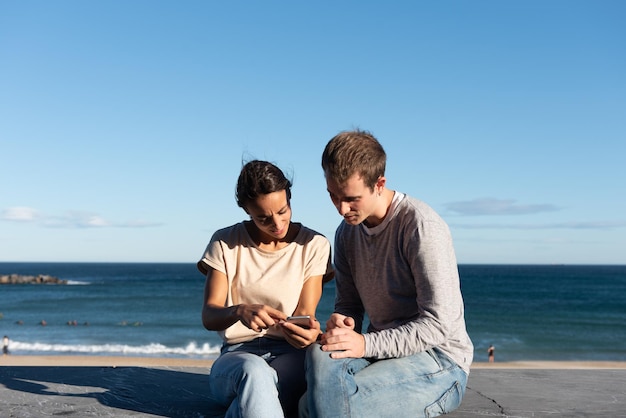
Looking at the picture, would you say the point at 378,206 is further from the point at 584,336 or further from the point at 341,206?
the point at 584,336

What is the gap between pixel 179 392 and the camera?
371 cm

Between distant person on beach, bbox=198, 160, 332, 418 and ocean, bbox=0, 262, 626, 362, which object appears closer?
distant person on beach, bbox=198, 160, 332, 418

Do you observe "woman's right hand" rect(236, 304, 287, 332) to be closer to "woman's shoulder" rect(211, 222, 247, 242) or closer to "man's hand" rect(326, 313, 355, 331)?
"man's hand" rect(326, 313, 355, 331)

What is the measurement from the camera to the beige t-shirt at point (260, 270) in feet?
10.3

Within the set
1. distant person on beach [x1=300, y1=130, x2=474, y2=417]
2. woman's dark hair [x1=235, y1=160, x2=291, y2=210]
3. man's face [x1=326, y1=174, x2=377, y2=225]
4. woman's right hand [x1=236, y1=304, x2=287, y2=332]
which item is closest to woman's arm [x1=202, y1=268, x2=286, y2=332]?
woman's right hand [x1=236, y1=304, x2=287, y2=332]

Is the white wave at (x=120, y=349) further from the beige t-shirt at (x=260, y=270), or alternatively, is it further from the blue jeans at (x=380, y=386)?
the blue jeans at (x=380, y=386)

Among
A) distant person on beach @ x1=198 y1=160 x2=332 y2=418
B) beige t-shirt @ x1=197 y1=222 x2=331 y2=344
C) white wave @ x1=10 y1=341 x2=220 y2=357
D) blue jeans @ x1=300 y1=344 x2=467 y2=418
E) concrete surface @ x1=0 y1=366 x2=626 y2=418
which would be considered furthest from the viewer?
white wave @ x1=10 y1=341 x2=220 y2=357

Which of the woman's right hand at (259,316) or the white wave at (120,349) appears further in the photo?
the white wave at (120,349)

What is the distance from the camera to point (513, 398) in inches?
140

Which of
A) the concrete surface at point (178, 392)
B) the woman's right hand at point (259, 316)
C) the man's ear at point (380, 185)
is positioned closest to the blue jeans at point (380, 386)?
the woman's right hand at point (259, 316)

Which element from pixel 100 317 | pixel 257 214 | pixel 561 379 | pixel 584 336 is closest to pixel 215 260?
pixel 257 214

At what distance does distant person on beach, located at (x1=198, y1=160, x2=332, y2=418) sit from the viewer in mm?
2988

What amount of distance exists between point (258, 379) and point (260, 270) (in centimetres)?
69

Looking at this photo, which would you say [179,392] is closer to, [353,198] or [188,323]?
[353,198]
